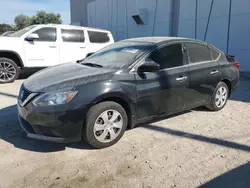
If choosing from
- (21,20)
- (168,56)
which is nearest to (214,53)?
(168,56)

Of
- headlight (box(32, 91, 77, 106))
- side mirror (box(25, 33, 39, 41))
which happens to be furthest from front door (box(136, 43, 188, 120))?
side mirror (box(25, 33, 39, 41))

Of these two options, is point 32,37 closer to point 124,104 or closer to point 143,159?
point 124,104

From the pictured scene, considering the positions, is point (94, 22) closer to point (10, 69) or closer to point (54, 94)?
point (10, 69)

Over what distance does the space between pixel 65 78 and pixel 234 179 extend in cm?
253

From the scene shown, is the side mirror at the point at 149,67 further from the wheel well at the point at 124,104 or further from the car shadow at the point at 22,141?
the car shadow at the point at 22,141

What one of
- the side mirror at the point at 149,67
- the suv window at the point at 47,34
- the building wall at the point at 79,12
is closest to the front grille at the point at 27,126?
the side mirror at the point at 149,67

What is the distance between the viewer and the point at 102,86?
326 centimetres

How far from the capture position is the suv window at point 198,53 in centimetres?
439

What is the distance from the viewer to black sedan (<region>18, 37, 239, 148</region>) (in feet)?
10.1

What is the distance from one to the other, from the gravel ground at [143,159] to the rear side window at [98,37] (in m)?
5.39

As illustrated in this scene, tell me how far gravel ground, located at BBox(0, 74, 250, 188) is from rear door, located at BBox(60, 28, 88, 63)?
452cm

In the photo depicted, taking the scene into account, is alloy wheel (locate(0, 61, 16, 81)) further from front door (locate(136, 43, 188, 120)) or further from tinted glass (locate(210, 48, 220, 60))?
tinted glass (locate(210, 48, 220, 60))

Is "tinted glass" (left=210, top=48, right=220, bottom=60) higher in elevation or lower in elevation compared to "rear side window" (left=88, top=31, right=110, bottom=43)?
lower

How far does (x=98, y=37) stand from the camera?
9.19m
